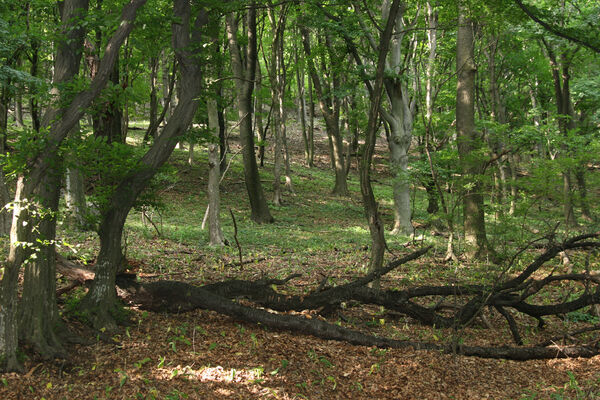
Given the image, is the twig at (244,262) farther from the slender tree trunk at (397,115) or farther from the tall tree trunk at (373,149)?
the slender tree trunk at (397,115)

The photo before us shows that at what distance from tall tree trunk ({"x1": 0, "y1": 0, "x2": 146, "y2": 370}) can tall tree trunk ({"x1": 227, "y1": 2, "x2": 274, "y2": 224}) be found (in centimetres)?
938

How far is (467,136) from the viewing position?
11.3 metres

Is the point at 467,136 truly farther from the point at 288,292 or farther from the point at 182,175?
the point at 182,175

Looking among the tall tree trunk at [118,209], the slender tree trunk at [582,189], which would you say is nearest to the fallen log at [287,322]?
the tall tree trunk at [118,209]

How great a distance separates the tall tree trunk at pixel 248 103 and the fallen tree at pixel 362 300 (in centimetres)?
879

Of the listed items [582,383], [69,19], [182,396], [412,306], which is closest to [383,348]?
[412,306]

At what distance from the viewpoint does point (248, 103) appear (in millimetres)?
15648

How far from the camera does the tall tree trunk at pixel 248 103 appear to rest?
1481 cm

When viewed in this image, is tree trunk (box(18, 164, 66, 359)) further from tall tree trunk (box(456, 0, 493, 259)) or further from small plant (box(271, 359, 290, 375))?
tall tree trunk (box(456, 0, 493, 259))

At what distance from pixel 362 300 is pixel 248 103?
10.1m

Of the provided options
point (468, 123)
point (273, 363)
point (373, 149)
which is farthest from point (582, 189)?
point (273, 363)

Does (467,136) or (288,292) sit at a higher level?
(467,136)

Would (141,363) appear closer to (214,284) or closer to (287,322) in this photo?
(214,284)

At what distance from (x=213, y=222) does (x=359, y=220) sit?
348 inches
